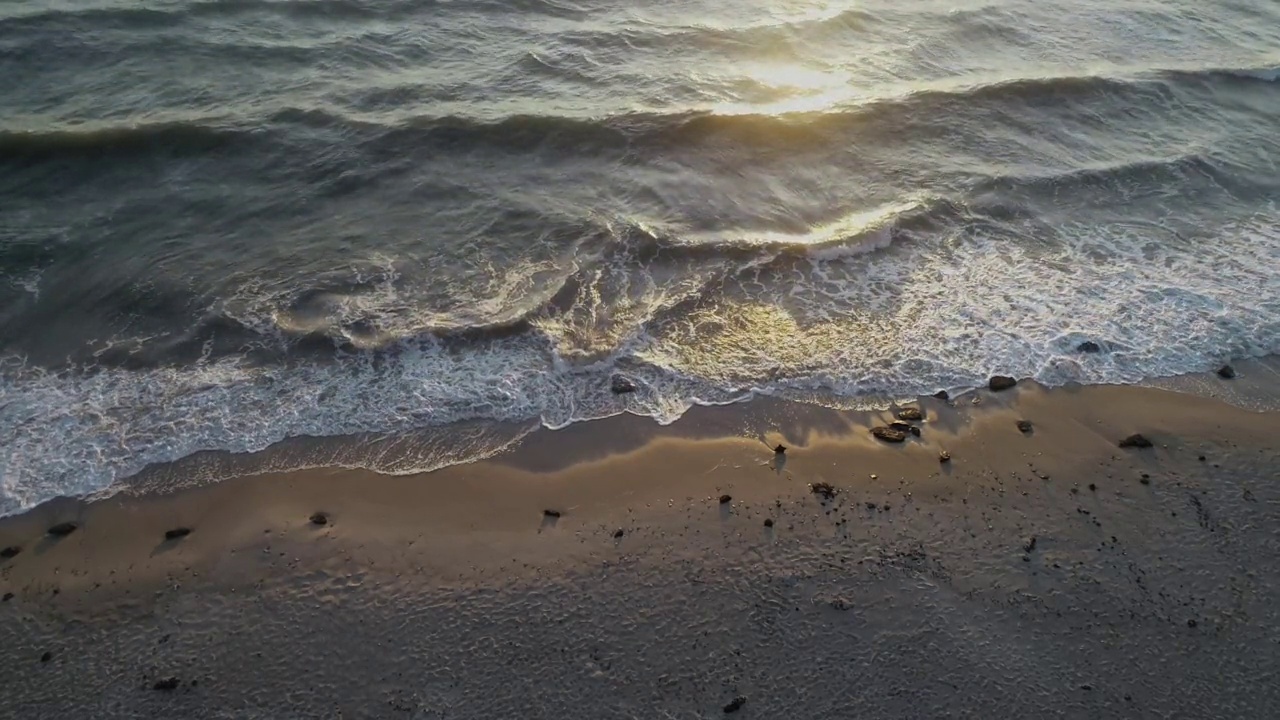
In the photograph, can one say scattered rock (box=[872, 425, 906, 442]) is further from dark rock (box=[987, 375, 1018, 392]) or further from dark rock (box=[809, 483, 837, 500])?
dark rock (box=[987, 375, 1018, 392])

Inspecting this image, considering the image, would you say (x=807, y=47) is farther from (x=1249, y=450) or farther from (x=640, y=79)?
(x=1249, y=450)

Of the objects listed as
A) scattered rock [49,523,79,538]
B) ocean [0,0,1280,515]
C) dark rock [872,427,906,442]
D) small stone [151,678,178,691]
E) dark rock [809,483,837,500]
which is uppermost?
ocean [0,0,1280,515]

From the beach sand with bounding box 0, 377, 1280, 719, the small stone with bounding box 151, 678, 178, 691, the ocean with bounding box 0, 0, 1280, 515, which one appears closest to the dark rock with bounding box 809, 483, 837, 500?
the beach sand with bounding box 0, 377, 1280, 719

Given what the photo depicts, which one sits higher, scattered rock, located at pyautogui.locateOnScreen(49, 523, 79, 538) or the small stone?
scattered rock, located at pyautogui.locateOnScreen(49, 523, 79, 538)

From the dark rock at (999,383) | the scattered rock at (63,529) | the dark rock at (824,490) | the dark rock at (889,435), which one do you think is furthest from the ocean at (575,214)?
the dark rock at (824,490)

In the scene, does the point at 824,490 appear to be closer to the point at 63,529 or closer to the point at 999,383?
the point at 999,383

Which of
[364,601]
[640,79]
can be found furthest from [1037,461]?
[640,79]

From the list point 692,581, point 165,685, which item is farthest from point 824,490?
point 165,685
